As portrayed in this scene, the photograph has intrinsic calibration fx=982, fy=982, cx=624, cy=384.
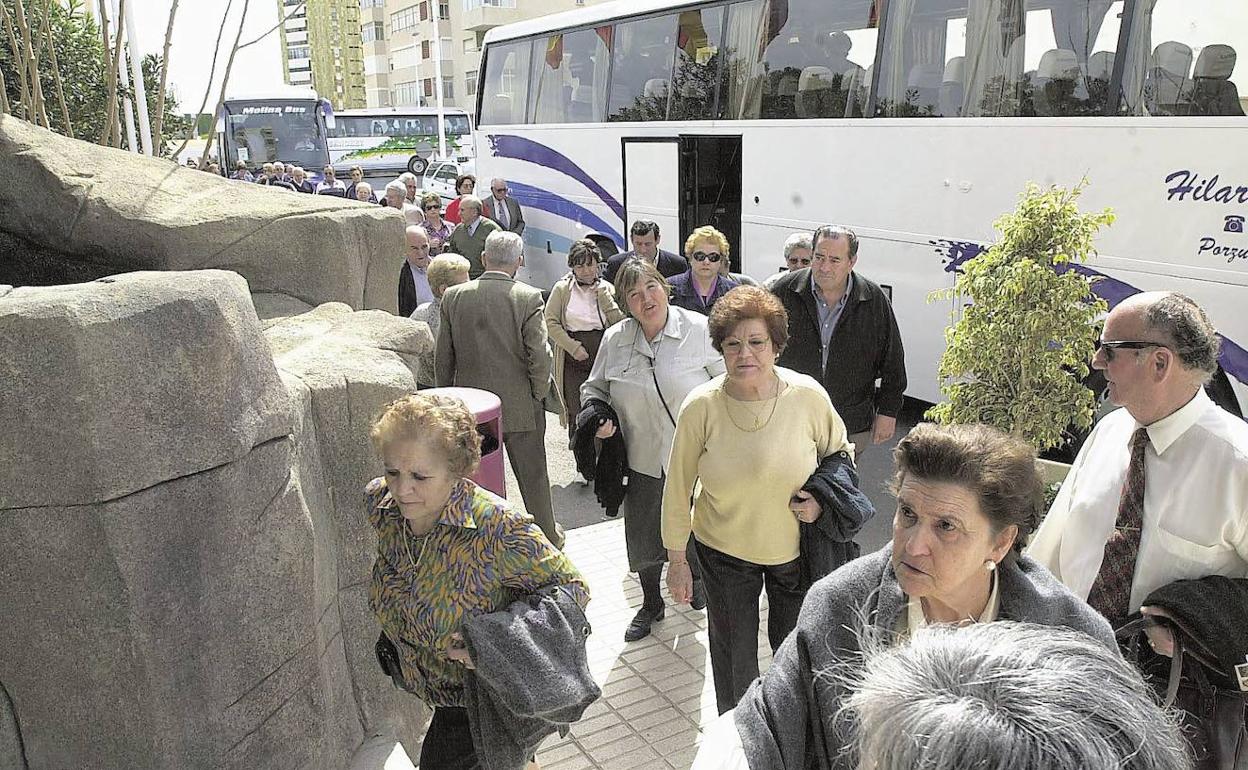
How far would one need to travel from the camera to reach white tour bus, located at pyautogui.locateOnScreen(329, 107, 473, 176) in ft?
98.7

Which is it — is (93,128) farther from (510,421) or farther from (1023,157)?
(1023,157)

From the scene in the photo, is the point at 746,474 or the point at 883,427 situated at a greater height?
the point at 746,474

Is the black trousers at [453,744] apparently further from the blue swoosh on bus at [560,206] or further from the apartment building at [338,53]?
the apartment building at [338,53]

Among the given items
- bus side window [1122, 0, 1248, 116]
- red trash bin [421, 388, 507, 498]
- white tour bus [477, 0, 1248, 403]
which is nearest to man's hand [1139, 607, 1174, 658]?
red trash bin [421, 388, 507, 498]

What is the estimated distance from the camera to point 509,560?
103 inches

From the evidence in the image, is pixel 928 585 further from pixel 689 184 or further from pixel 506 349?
pixel 689 184

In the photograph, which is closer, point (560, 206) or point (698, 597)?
point (698, 597)

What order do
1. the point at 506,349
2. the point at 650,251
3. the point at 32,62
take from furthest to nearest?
the point at 650,251 < the point at 506,349 < the point at 32,62

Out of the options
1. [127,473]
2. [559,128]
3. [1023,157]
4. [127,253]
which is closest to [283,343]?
[127,253]

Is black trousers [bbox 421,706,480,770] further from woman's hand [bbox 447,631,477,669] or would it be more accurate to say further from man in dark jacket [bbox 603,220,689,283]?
man in dark jacket [bbox 603,220,689,283]

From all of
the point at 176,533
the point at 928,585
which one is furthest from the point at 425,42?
the point at 928,585

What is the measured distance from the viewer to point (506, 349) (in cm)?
525

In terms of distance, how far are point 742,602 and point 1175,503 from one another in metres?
1.43

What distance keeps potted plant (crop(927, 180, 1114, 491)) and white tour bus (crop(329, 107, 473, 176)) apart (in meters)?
27.0
